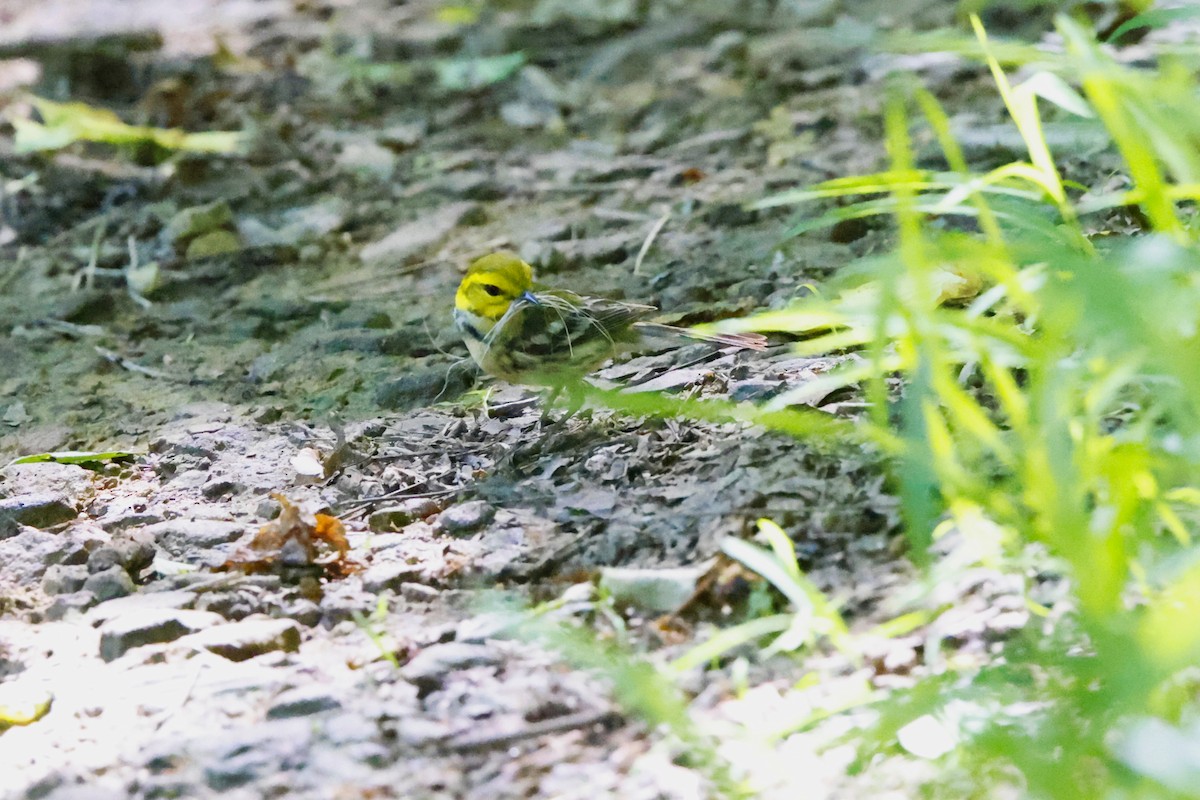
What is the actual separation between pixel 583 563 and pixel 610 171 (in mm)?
3118

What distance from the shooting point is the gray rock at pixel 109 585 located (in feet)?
8.78

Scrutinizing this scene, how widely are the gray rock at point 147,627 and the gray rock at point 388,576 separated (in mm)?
314

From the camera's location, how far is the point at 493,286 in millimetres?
3885

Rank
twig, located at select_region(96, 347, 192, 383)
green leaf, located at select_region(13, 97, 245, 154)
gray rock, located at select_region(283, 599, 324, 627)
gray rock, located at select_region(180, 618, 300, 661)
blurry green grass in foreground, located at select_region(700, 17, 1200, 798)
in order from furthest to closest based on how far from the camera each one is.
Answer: green leaf, located at select_region(13, 97, 245, 154) < twig, located at select_region(96, 347, 192, 383) < gray rock, located at select_region(283, 599, 324, 627) < gray rock, located at select_region(180, 618, 300, 661) < blurry green grass in foreground, located at select_region(700, 17, 1200, 798)

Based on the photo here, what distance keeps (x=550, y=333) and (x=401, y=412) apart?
0.51 meters

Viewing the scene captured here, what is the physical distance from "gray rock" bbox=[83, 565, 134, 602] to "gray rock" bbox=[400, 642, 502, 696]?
31.4 inches

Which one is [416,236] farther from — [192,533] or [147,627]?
[147,627]

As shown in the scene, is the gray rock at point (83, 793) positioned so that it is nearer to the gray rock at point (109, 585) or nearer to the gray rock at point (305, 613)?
the gray rock at point (305, 613)

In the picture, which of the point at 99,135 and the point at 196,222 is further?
the point at 99,135

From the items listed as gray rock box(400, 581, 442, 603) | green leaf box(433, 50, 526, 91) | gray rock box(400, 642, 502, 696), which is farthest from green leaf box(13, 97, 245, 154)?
gray rock box(400, 642, 502, 696)

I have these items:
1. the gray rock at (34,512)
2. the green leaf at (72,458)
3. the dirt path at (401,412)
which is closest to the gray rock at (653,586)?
the dirt path at (401,412)

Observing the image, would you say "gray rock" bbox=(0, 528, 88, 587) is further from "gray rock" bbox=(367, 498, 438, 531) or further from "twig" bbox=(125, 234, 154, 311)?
"twig" bbox=(125, 234, 154, 311)

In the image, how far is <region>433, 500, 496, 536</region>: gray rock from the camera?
2.84 m

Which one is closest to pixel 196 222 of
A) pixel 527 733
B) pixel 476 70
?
pixel 476 70
